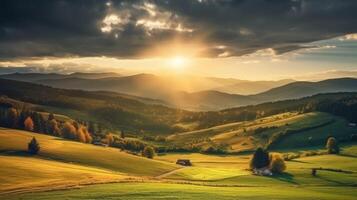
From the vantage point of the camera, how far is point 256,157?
15388 cm

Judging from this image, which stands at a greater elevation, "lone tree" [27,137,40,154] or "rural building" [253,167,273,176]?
"lone tree" [27,137,40,154]

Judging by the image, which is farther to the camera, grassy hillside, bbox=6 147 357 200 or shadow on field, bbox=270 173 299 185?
shadow on field, bbox=270 173 299 185

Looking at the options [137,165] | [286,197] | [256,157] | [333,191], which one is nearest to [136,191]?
[286,197]

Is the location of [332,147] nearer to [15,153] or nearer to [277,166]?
[277,166]

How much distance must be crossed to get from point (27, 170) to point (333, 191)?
67.0m

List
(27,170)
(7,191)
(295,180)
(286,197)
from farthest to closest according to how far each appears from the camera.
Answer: (295,180)
(27,170)
(286,197)
(7,191)

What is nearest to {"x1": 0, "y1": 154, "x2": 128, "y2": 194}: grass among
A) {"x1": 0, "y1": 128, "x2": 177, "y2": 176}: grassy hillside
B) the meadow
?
the meadow

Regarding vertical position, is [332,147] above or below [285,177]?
above

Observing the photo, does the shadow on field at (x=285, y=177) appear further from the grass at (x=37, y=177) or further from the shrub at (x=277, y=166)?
the grass at (x=37, y=177)

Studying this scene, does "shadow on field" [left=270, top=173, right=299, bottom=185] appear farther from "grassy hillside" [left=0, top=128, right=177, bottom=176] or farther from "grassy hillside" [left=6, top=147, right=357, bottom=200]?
"grassy hillside" [left=0, top=128, right=177, bottom=176]

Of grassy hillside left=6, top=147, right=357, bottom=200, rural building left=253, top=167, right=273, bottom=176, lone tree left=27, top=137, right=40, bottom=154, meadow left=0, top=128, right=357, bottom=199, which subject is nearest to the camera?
grassy hillside left=6, top=147, right=357, bottom=200

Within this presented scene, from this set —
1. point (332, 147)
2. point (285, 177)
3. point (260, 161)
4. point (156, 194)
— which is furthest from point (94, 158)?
point (332, 147)

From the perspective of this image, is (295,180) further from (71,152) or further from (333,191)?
(71,152)

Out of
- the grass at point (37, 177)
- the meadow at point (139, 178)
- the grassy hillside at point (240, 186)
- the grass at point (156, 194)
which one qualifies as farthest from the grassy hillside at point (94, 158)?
the grass at point (156, 194)
